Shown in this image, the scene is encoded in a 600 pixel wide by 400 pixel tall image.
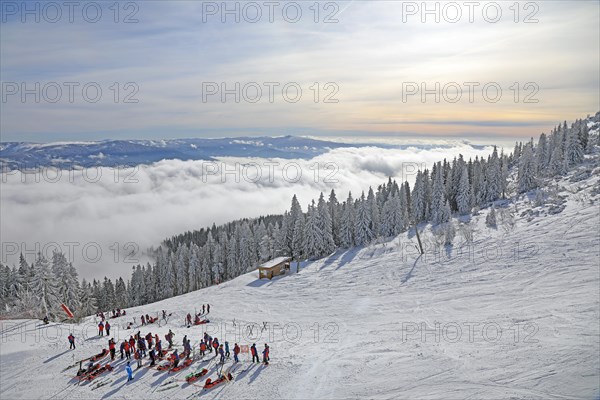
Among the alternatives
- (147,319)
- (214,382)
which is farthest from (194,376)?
(147,319)

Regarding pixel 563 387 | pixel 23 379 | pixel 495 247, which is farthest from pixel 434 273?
pixel 23 379

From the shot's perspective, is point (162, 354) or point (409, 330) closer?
point (162, 354)

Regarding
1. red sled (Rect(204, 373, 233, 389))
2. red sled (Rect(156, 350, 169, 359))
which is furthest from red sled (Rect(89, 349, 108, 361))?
red sled (Rect(204, 373, 233, 389))

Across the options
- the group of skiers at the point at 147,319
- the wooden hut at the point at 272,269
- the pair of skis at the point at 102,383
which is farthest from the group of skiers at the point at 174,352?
the wooden hut at the point at 272,269

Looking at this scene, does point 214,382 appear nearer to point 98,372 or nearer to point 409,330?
point 98,372

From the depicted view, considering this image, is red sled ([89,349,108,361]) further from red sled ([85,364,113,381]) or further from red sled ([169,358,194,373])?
red sled ([169,358,194,373])

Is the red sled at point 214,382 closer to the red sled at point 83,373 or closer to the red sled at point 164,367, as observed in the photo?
the red sled at point 164,367
